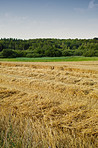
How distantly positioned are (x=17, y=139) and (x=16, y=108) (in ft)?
7.88

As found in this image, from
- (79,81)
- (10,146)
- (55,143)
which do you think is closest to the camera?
(10,146)

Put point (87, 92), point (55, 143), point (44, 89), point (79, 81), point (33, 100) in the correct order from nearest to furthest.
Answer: point (55, 143)
point (33, 100)
point (87, 92)
point (44, 89)
point (79, 81)

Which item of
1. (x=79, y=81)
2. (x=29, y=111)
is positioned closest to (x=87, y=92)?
(x=79, y=81)

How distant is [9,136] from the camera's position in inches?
85.4

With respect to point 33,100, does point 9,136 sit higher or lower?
higher

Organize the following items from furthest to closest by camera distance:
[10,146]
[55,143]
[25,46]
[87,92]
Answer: [25,46] → [87,92] → [55,143] → [10,146]

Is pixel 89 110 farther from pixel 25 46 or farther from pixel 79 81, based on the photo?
pixel 25 46

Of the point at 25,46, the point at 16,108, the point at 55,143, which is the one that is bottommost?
the point at 16,108

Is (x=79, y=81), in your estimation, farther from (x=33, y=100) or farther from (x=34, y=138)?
(x=34, y=138)

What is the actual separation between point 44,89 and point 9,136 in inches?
189

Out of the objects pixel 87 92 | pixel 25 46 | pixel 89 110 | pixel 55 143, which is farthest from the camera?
pixel 25 46

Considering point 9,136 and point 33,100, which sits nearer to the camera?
point 9,136

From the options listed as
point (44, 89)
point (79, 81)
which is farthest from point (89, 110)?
point (79, 81)

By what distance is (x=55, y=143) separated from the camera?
2164 millimetres
